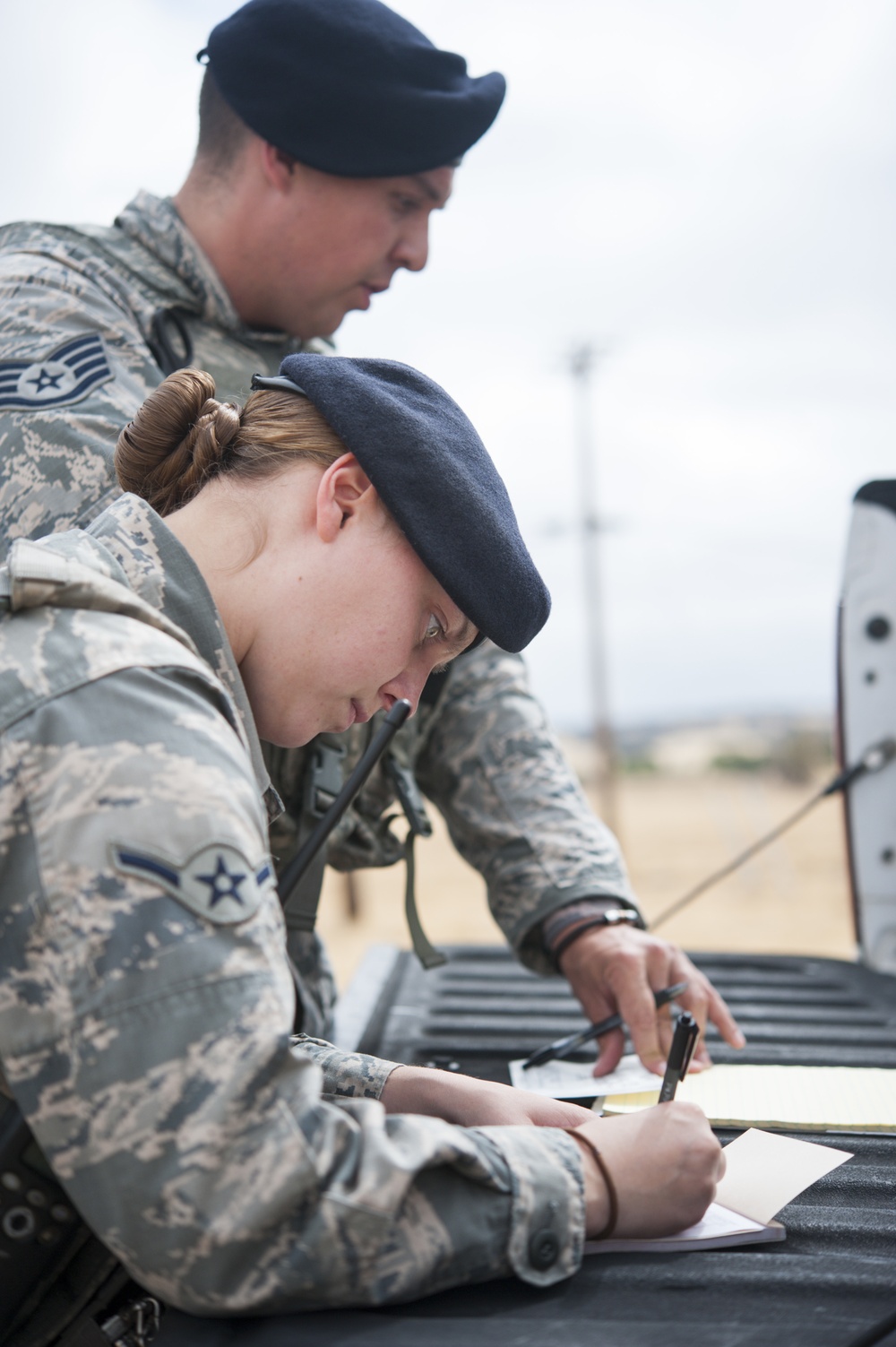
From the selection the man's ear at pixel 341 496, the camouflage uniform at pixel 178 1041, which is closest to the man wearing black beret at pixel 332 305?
the man's ear at pixel 341 496

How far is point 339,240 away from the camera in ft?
7.52

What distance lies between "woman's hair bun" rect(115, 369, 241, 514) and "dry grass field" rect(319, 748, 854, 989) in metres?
5.97

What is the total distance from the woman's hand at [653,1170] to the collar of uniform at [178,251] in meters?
1.61

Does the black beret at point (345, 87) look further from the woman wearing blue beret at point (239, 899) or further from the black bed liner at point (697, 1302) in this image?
the black bed liner at point (697, 1302)

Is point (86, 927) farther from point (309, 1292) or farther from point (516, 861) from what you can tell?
point (516, 861)

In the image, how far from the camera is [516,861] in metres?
2.26

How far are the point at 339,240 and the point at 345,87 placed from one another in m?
0.26

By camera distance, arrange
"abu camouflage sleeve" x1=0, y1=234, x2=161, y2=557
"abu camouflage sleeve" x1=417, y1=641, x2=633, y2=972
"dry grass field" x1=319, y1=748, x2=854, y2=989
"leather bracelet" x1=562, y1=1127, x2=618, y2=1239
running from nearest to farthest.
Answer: "leather bracelet" x1=562, y1=1127, x2=618, y2=1239, "abu camouflage sleeve" x1=0, y1=234, x2=161, y2=557, "abu camouflage sleeve" x1=417, y1=641, x2=633, y2=972, "dry grass field" x1=319, y1=748, x2=854, y2=989

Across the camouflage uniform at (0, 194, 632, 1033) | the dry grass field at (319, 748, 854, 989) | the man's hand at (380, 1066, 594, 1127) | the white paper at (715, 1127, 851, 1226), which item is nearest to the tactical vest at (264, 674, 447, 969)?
the camouflage uniform at (0, 194, 632, 1033)

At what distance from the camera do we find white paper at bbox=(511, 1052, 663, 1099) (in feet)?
5.82

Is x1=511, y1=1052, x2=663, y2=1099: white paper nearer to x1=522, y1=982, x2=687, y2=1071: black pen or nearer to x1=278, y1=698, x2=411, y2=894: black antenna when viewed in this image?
x1=522, y1=982, x2=687, y2=1071: black pen

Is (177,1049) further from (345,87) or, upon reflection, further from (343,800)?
(345,87)

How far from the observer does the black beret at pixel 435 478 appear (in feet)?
4.06

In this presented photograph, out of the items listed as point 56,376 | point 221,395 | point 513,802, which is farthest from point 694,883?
point 56,376
